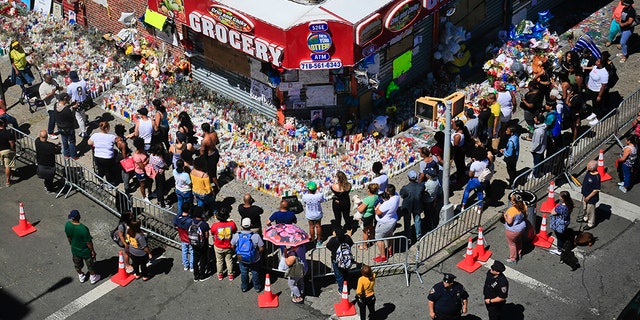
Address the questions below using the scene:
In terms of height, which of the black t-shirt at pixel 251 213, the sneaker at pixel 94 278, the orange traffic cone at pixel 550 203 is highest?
the black t-shirt at pixel 251 213

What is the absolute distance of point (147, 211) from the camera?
20.8 meters

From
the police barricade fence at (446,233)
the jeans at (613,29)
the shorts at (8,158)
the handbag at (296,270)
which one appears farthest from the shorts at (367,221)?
the jeans at (613,29)

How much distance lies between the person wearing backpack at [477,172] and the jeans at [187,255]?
231 inches

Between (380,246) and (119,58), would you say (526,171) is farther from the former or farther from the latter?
(119,58)

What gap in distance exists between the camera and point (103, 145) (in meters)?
21.0

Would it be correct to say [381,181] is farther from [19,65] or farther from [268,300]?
[19,65]

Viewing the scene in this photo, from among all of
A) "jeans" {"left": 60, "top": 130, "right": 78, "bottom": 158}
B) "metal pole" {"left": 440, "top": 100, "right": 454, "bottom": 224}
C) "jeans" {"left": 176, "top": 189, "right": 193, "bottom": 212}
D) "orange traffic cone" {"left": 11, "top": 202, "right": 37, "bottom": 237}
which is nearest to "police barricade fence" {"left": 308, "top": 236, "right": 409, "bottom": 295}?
"metal pole" {"left": 440, "top": 100, "right": 454, "bottom": 224}

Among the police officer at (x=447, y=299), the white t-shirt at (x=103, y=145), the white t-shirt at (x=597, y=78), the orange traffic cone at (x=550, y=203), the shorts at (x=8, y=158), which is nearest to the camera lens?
the police officer at (x=447, y=299)

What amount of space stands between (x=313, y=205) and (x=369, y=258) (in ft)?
5.05

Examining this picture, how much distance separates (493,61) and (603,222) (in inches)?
271

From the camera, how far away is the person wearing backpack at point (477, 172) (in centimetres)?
1953

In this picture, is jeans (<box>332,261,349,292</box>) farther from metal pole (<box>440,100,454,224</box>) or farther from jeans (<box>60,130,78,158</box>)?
jeans (<box>60,130,78,158</box>)

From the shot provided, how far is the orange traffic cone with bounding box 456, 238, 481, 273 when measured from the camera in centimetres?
1846

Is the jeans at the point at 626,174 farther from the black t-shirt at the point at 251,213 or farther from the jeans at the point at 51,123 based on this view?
the jeans at the point at 51,123
